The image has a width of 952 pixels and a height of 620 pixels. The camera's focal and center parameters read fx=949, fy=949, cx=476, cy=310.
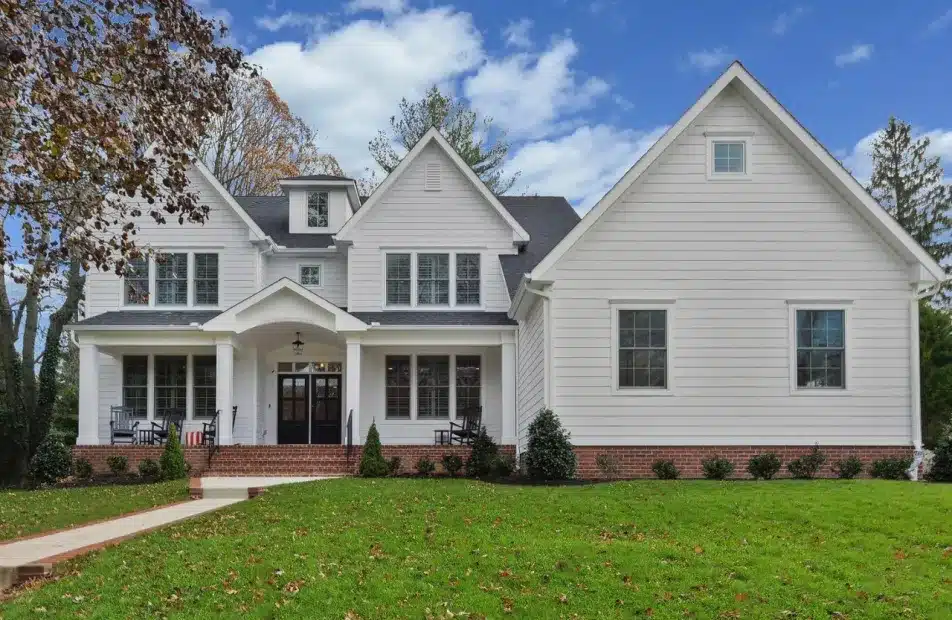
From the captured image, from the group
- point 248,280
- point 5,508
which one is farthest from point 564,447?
point 248,280

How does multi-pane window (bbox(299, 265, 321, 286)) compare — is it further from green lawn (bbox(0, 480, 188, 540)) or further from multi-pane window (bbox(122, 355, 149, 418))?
green lawn (bbox(0, 480, 188, 540))

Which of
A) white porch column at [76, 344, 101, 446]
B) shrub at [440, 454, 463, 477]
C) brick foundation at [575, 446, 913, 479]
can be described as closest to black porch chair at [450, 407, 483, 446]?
shrub at [440, 454, 463, 477]

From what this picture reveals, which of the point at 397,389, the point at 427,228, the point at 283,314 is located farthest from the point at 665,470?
the point at 427,228

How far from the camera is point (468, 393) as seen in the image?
78.0 feet

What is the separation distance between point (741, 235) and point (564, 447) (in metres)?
5.15

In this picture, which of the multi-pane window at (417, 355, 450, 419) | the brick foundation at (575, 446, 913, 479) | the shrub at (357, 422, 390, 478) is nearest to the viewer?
the brick foundation at (575, 446, 913, 479)

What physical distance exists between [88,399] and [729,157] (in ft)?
50.0

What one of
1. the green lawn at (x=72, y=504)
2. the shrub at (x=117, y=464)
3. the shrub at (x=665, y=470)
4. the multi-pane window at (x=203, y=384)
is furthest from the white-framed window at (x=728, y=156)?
the shrub at (x=117, y=464)

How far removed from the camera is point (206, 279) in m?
24.0

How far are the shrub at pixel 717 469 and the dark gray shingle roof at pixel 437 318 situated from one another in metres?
7.06

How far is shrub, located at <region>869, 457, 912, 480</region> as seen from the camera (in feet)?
54.1

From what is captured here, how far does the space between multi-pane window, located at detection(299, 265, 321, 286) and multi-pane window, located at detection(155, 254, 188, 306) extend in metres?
2.93

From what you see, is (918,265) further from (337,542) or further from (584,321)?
(337,542)

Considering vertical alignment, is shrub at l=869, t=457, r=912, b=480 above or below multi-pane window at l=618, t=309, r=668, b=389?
below
